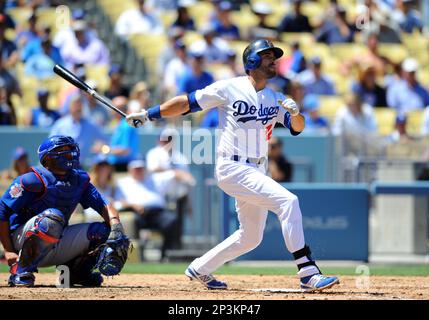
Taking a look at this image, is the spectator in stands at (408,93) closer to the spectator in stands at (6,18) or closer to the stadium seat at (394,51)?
the stadium seat at (394,51)

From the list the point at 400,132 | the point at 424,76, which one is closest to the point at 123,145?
the point at 400,132

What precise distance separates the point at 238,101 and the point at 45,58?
310 inches

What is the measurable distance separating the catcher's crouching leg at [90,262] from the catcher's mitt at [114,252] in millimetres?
98

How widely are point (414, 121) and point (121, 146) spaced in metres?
5.02

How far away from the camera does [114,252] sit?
8.16 meters

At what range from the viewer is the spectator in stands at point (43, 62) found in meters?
15.3

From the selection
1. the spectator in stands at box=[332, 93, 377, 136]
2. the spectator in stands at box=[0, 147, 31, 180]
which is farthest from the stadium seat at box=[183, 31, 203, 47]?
the spectator in stands at box=[0, 147, 31, 180]

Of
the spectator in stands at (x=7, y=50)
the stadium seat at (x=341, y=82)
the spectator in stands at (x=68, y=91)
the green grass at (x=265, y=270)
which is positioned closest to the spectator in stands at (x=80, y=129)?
the spectator in stands at (x=68, y=91)

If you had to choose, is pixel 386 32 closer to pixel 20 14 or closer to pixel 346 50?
pixel 346 50

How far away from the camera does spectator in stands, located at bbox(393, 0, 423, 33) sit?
19094 millimetres

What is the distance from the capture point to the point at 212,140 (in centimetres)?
1288

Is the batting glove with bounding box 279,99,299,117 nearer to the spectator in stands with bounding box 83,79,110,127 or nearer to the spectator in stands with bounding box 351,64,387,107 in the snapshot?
the spectator in stands with bounding box 83,79,110,127
